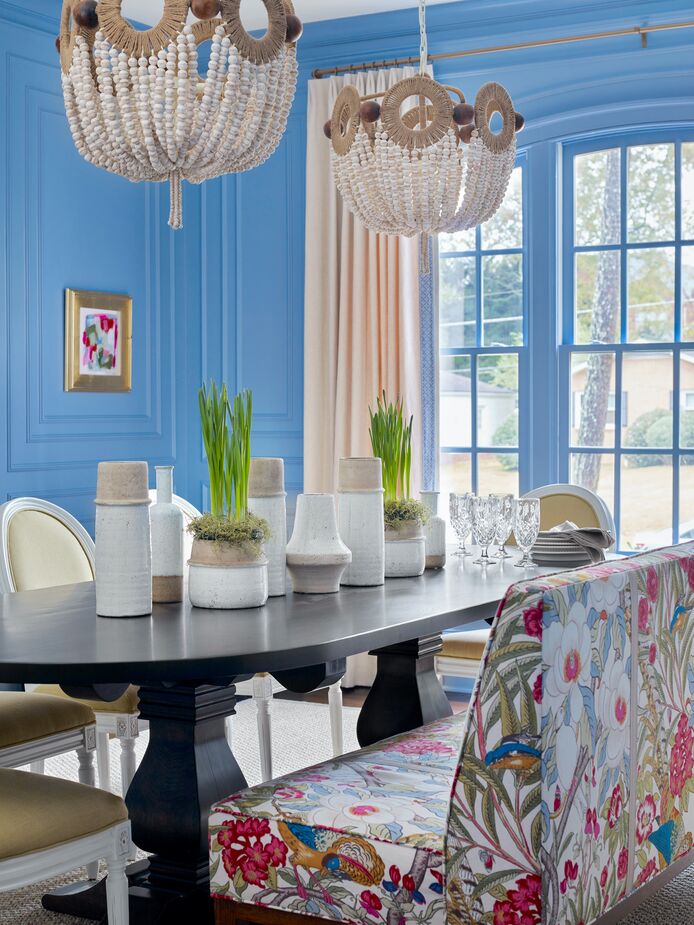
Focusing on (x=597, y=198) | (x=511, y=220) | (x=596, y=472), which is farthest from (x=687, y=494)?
(x=511, y=220)

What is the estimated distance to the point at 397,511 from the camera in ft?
9.78

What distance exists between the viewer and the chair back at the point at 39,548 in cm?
311

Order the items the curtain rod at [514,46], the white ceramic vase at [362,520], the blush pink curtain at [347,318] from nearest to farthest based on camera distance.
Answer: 1. the white ceramic vase at [362,520]
2. the curtain rod at [514,46]
3. the blush pink curtain at [347,318]

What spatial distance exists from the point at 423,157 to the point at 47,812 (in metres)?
2.10

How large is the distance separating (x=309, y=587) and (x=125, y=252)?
9.90ft

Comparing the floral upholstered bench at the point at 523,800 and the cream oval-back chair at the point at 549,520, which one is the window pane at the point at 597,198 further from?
the floral upholstered bench at the point at 523,800

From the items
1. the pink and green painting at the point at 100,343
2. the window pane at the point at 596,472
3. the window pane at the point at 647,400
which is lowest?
the window pane at the point at 596,472

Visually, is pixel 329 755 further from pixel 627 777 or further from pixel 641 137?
pixel 641 137

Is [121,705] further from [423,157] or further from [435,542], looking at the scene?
[423,157]

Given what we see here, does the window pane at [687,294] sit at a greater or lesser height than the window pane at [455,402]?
greater

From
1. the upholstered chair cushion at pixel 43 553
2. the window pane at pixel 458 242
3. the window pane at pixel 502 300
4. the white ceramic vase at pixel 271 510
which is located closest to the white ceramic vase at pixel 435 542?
the white ceramic vase at pixel 271 510

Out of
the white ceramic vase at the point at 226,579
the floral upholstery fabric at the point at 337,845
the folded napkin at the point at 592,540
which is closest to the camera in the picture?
the floral upholstery fabric at the point at 337,845

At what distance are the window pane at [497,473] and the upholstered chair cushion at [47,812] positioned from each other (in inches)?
130

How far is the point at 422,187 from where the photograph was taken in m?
3.32
